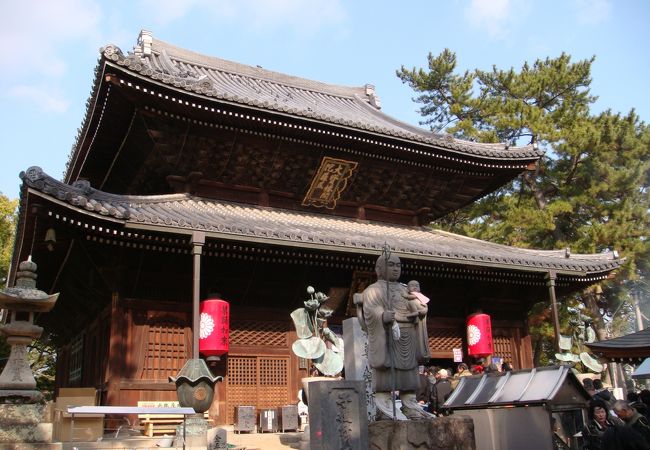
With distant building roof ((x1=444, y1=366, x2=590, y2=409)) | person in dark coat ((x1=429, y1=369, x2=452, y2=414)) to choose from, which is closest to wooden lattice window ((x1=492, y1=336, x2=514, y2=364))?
person in dark coat ((x1=429, y1=369, x2=452, y2=414))

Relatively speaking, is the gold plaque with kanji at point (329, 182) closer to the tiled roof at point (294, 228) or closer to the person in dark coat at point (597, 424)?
the tiled roof at point (294, 228)

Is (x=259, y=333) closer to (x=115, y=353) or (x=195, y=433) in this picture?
(x=115, y=353)

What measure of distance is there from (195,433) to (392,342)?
16.2ft

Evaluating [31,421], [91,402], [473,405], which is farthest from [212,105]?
[473,405]

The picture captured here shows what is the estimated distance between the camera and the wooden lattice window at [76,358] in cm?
1584

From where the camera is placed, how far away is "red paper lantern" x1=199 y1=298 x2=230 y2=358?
1234 centimetres

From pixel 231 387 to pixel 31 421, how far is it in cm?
509

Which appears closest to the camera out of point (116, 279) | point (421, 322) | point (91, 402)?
point (421, 322)

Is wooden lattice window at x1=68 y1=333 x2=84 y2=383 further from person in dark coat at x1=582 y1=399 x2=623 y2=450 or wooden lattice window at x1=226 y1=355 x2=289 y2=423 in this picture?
person in dark coat at x1=582 y1=399 x2=623 y2=450

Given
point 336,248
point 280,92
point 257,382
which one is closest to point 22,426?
point 257,382

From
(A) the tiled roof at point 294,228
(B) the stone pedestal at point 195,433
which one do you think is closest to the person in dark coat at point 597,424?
(B) the stone pedestal at point 195,433

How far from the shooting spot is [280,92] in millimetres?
18594

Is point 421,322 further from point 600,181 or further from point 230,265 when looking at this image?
point 600,181

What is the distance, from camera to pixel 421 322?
7270mm
